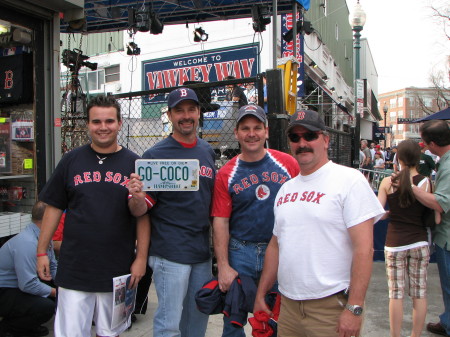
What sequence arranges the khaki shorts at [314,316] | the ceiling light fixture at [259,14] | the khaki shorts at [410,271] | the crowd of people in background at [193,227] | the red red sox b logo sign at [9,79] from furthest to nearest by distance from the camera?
the ceiling light fixture at [259,14] → the red red sox b logo sign at [9,79] → the khaki shorts at [410,271] → the crowd of people in background at [193,227] → the khaki shorts at [314,316]

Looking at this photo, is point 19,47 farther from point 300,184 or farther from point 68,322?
point 300,184

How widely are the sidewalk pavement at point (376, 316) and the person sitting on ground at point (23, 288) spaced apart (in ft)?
1.08

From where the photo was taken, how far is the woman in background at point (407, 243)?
11.4 feet

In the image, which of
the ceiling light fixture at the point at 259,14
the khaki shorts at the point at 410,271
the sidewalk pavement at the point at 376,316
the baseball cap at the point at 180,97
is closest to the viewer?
the baseball cap at the point at 180,97

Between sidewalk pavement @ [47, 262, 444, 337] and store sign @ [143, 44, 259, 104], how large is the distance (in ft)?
31.7

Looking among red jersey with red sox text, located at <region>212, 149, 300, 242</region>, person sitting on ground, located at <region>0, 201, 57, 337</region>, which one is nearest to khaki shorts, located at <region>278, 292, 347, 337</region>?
red jersey with red sox text, located at <region>212, 149, 300, 242</region>

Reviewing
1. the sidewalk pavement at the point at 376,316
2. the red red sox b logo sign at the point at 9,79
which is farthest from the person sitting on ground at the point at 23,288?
the red red sox b logo sign at the point at 9,79

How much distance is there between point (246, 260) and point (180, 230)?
1.56ft

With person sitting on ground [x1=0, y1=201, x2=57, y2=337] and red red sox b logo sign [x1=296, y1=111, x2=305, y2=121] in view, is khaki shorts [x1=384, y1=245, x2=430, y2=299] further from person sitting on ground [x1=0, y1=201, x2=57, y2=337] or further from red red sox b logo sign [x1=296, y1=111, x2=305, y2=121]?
person sitting on ground [x1=0, y1=201, x2=57, y2=337]

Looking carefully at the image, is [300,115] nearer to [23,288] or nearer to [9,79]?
[23,288]

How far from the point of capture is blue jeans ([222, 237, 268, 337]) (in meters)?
2.60

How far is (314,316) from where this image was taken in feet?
6.86

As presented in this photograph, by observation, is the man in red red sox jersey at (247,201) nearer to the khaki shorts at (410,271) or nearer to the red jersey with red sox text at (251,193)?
the red jersey with red sox text at (251,193)

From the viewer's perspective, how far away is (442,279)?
11.8ft
